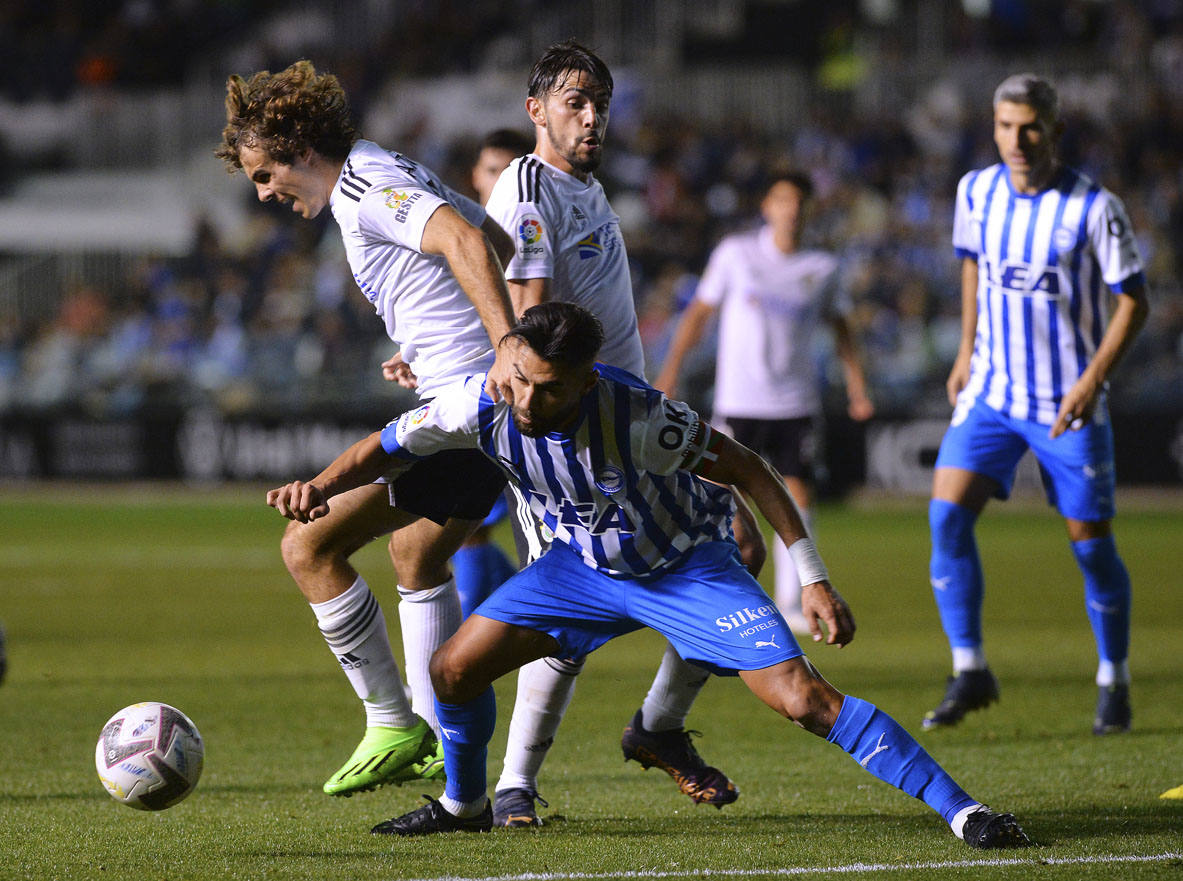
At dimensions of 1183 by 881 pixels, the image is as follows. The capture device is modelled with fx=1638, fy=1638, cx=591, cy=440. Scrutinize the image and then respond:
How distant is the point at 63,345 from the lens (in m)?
19.6

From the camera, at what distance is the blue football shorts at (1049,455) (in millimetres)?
5988

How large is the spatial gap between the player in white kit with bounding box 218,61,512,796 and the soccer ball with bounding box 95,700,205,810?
458 millimetres

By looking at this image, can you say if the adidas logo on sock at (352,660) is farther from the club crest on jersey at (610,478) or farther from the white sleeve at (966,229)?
the white sleeve at (966,229)

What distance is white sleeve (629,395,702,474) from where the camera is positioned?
3957 mm

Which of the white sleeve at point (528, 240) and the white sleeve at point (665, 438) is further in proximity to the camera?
the white sleeve at point (528, 240)

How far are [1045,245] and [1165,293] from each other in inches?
461

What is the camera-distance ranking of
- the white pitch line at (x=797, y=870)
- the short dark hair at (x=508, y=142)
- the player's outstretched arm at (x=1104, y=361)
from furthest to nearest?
1. the short dark hair at (x=508, y=142)
2. the player's outstretched arm at (x=1104, y=361)
3. the white pitch line at (x=797, y=870)

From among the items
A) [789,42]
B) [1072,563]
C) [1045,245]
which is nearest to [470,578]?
[1045,245]

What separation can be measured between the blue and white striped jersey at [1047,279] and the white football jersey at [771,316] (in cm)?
267

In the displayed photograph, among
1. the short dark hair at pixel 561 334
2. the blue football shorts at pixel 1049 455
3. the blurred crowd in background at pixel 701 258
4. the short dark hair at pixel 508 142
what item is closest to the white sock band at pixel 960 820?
the short dark hair at pixel 561 334

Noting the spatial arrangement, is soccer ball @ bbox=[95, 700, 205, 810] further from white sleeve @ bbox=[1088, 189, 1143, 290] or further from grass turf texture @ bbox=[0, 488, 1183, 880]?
white sleeve @ bbox=[1088, 189, 1143, 290]

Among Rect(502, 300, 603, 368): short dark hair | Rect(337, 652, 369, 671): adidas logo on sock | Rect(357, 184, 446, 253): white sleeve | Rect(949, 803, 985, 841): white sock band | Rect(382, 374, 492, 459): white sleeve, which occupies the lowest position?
Rect(949, 803, 985, 841): white sock band

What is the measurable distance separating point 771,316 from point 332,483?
5146 millimetres

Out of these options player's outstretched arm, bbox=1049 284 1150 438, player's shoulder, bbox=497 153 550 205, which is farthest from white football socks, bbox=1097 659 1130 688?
player's shoulder, bbox=497 153 550 205
